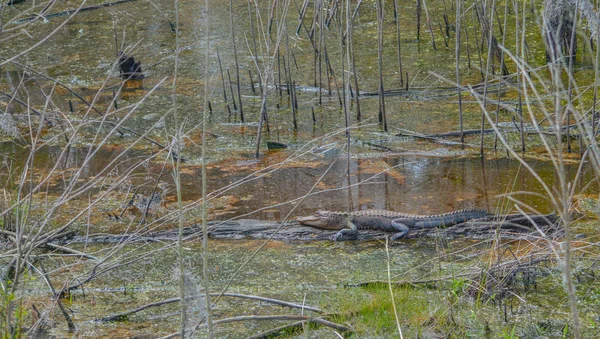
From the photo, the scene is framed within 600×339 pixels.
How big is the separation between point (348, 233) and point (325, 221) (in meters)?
0.17

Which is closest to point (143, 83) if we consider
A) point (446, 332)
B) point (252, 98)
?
point (252, 98)

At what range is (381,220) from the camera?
15.2ft

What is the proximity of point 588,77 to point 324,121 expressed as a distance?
2.45 meters

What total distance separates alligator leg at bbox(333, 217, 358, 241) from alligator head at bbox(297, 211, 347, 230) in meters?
0.06

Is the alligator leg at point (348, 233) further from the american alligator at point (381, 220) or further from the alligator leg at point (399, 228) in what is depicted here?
the alligator leg at point (399, 228)

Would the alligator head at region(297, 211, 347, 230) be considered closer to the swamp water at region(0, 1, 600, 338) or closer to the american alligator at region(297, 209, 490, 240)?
the american alligator at region(297, 209, 490, 240)

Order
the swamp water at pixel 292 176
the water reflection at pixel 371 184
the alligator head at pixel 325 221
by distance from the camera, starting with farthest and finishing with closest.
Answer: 1. the water reflection at pixel 371 184
2. the alligator head at pixel 325 221
3. the swamp water at pixel 292 176

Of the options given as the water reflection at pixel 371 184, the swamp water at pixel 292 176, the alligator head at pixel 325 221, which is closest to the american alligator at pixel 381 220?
the alligator head at pixel 325 221

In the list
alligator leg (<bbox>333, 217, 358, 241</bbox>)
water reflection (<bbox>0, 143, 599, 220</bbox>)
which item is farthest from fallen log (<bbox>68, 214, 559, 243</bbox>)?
water reflection (<bbox>0, 143, 599, 220</bbox>)

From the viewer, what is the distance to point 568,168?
527 centimetres

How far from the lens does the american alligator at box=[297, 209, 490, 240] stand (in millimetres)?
4449

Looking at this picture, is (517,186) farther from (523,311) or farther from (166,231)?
(166,231)

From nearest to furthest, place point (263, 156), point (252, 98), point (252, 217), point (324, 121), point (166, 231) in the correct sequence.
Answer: point (166, 231) → point (252, 217) → point (263, 156) → point (324, 121) → point (252, 98)

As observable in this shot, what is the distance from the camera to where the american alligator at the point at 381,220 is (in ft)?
14.6
